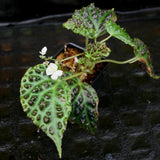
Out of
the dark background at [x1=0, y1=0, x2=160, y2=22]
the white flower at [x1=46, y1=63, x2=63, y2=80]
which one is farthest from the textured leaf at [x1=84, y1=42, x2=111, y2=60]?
the dark background at [x1=0, y1=0, x2=160, y2=22]

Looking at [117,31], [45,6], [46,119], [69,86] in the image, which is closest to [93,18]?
[117,31]

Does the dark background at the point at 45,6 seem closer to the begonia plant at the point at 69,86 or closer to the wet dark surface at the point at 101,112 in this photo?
the wet dark surface at the point at 101,112

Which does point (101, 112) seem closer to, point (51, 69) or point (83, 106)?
point (83, 106)

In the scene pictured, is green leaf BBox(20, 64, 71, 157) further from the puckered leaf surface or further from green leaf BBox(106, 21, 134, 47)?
green leaf BBox(106, 21, 134, 47)

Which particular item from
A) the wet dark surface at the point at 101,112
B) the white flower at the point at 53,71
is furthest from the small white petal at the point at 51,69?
the wet dark surface at the point at 101,112

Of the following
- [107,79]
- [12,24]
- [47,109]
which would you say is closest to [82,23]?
[47,109]
